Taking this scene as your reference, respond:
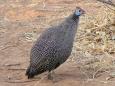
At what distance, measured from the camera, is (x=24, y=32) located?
A: 28.2 feet

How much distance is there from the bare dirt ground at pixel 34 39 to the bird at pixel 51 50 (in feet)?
0.79

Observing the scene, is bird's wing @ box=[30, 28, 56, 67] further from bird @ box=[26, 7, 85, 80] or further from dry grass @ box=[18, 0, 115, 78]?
dry grass @ box=[18, 0, 115, 78]


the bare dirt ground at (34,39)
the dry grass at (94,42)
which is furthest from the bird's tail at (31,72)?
the dry grass at (94,42)

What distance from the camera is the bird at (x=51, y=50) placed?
621cm

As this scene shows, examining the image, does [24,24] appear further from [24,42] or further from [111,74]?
[111,74]

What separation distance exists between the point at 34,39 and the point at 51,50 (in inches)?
76.4

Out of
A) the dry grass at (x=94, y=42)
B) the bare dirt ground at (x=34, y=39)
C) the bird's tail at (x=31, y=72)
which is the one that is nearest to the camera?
the bird's tail at (x=31, y=72)

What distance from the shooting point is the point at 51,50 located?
6.25 meters

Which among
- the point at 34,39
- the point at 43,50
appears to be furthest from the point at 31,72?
the point at 34,39

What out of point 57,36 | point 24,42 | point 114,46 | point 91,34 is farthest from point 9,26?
point 57,36

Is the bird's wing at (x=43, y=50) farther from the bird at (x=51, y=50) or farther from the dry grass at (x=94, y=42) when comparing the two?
the dry grass at (x=94, y=42)

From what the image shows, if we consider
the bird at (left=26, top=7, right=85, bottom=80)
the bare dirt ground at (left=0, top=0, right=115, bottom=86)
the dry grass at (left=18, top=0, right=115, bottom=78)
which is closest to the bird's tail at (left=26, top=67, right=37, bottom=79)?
the bird at (left=26, top=7, right=85, bottom=80)

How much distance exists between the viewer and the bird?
20.4 feet

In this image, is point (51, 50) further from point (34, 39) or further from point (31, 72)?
point (34, 39)
